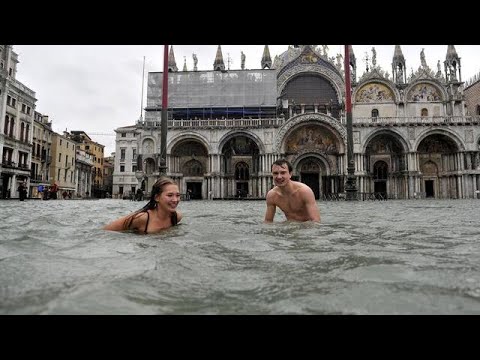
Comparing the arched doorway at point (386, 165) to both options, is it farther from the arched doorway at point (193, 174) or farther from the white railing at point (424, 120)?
the arched doorway at point (193, 174)

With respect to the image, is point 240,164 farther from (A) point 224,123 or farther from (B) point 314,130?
(B) point 314,130

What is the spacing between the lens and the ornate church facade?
3169cm

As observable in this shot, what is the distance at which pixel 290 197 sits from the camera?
613 centimetres

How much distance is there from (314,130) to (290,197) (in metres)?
28.3

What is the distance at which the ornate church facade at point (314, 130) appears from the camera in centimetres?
3169

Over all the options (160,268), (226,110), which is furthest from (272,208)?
(226,110)

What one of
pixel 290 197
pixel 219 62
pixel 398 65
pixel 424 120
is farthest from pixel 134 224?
pixel 398 65

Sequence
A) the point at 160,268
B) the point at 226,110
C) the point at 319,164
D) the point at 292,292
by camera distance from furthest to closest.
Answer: the point at 226,110, the point at 319,164, the point at 160,268, the point at 292,292

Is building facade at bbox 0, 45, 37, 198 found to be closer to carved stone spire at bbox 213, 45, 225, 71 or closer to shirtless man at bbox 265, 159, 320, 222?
carved stone spire at bbox 213, 45, 225, 71

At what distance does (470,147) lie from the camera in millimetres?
31141

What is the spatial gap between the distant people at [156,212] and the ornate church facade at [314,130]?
2722 centimetres

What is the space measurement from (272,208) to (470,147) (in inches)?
Result: 1267
